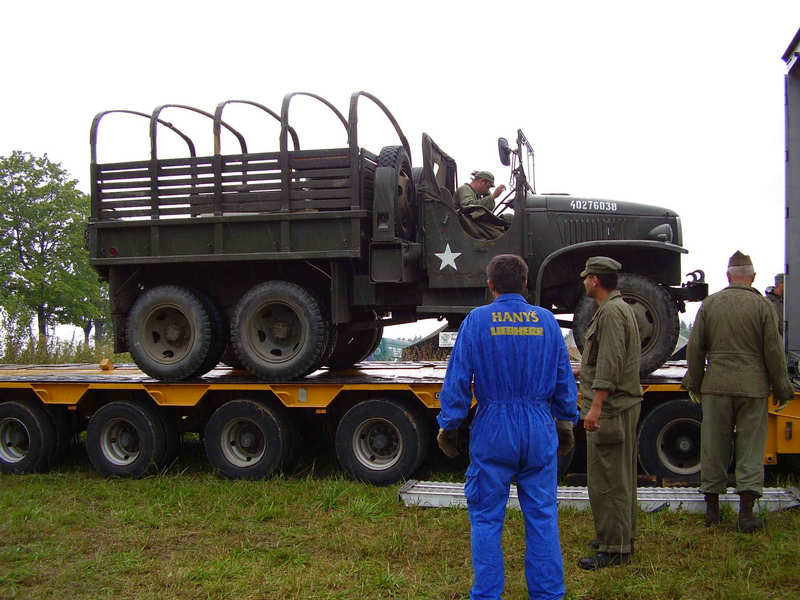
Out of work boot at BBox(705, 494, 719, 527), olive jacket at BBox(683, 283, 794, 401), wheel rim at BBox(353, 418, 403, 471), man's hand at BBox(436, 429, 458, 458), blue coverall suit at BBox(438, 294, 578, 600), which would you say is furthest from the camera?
wheel rim at BBox(353, 418, 403, 471)

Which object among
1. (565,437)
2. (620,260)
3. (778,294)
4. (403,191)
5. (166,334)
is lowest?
(565,437)

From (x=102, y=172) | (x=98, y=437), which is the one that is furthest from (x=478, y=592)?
(x=102, y=172)

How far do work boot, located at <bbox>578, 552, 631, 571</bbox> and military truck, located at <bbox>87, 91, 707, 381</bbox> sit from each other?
8.92ft

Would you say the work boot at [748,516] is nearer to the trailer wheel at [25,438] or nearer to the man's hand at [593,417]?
the man's hand at [593,417]

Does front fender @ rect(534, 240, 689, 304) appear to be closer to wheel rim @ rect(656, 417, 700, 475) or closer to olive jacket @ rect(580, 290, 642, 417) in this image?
wheel rim @ rect(656, 417, 700, 475)

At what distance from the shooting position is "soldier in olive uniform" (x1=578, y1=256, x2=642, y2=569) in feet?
16.3

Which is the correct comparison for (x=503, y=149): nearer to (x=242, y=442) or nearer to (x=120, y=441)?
(x=242, y=442)

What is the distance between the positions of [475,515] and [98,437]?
5.78 meters

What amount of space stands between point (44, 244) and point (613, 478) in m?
35.6

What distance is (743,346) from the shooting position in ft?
19.2

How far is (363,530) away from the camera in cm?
621

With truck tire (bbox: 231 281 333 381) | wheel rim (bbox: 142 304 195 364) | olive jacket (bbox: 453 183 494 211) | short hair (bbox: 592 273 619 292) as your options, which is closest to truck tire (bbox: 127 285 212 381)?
wheel rim (bbox: 142 304 195 364)

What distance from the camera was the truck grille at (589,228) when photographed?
8109 mm

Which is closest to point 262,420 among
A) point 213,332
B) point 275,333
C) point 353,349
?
point 275,333
